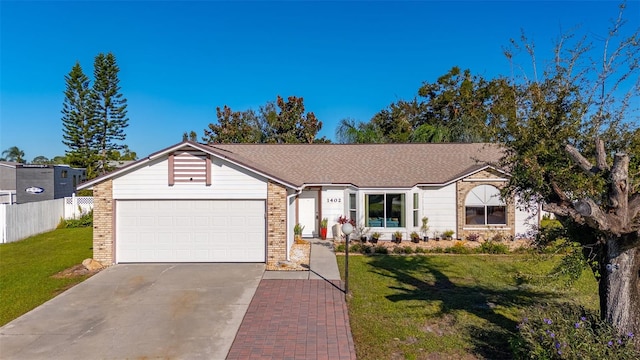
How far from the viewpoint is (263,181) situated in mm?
12602

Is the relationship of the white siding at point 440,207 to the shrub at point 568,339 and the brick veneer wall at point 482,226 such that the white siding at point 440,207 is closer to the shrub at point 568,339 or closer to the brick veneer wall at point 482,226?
the brick veneer wall at point 482,226

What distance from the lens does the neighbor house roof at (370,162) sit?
1700 cm

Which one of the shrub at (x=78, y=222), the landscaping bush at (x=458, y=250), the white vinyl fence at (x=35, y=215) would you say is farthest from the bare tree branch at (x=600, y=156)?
the shrub at (x=78, y=222)

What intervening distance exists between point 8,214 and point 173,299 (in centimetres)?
1341

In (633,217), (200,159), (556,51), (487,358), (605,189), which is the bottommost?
(487,358)

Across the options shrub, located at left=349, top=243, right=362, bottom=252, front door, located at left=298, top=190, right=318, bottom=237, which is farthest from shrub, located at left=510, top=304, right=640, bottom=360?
front door, located at left=298, top=190, right=318, bottom=237

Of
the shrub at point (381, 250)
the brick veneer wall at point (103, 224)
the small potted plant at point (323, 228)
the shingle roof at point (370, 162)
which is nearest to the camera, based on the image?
the brick veneer wall at point (103, 224)

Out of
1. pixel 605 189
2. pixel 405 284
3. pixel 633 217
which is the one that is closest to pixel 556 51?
pixel 605 189

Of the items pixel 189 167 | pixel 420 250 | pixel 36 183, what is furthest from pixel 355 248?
pixel 36 183

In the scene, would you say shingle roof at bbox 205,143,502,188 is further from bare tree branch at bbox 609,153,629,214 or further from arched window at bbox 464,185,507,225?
bare tree branch at bbox 609,153,629,214

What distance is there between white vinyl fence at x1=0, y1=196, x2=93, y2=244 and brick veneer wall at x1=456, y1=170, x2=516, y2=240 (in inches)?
830

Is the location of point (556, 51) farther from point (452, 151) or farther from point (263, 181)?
point (452, 151)

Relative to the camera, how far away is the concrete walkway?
645 cm

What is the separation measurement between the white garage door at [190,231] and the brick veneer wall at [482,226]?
30.8ft
